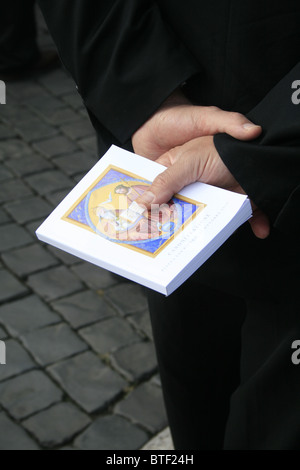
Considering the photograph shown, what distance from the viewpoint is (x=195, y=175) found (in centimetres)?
156

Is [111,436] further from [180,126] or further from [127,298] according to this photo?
[180,126]

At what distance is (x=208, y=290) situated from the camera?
6.43 feet

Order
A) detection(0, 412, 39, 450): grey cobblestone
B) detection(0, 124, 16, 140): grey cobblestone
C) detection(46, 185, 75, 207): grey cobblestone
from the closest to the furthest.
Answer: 1. detection(0, 412, 39, 450): grey cobblestone
2. detection(46, 185, 75, 207): grey cobblestone
3. detection(0, 124, 16, 140): grey cobblestone

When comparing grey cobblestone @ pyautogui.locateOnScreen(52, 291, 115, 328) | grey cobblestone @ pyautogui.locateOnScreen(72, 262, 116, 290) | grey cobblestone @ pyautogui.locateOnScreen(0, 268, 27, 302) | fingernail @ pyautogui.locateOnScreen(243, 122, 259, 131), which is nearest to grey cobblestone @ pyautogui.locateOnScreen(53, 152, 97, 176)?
grey cobblestone @ pyautogui.locateOnScreen(72, 262, 116, 290)

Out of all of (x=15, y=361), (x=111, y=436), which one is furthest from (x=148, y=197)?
(x=15, y=361)

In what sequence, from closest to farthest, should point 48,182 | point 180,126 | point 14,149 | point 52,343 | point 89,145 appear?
point 180,126
point 52,343
point 48,182
point 14,149
point 89,145

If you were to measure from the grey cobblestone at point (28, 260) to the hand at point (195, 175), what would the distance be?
7.02ft

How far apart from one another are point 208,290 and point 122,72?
26.3 inches

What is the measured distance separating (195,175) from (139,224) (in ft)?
0.57

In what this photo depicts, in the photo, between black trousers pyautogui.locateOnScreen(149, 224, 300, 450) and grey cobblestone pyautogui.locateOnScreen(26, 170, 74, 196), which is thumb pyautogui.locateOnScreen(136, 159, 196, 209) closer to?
black trousers pyautogui.locateOnScreen(149, 224, 300, 450)

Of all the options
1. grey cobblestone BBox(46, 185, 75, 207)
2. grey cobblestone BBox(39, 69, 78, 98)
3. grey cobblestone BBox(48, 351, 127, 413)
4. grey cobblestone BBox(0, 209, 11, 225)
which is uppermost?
grey cobblestone BBox(39, 69, 78, 98)

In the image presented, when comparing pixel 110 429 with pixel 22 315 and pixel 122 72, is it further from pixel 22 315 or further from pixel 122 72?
pixel 122 72

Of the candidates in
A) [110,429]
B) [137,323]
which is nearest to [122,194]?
[110,429]

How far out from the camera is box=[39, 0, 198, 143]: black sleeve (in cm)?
167
